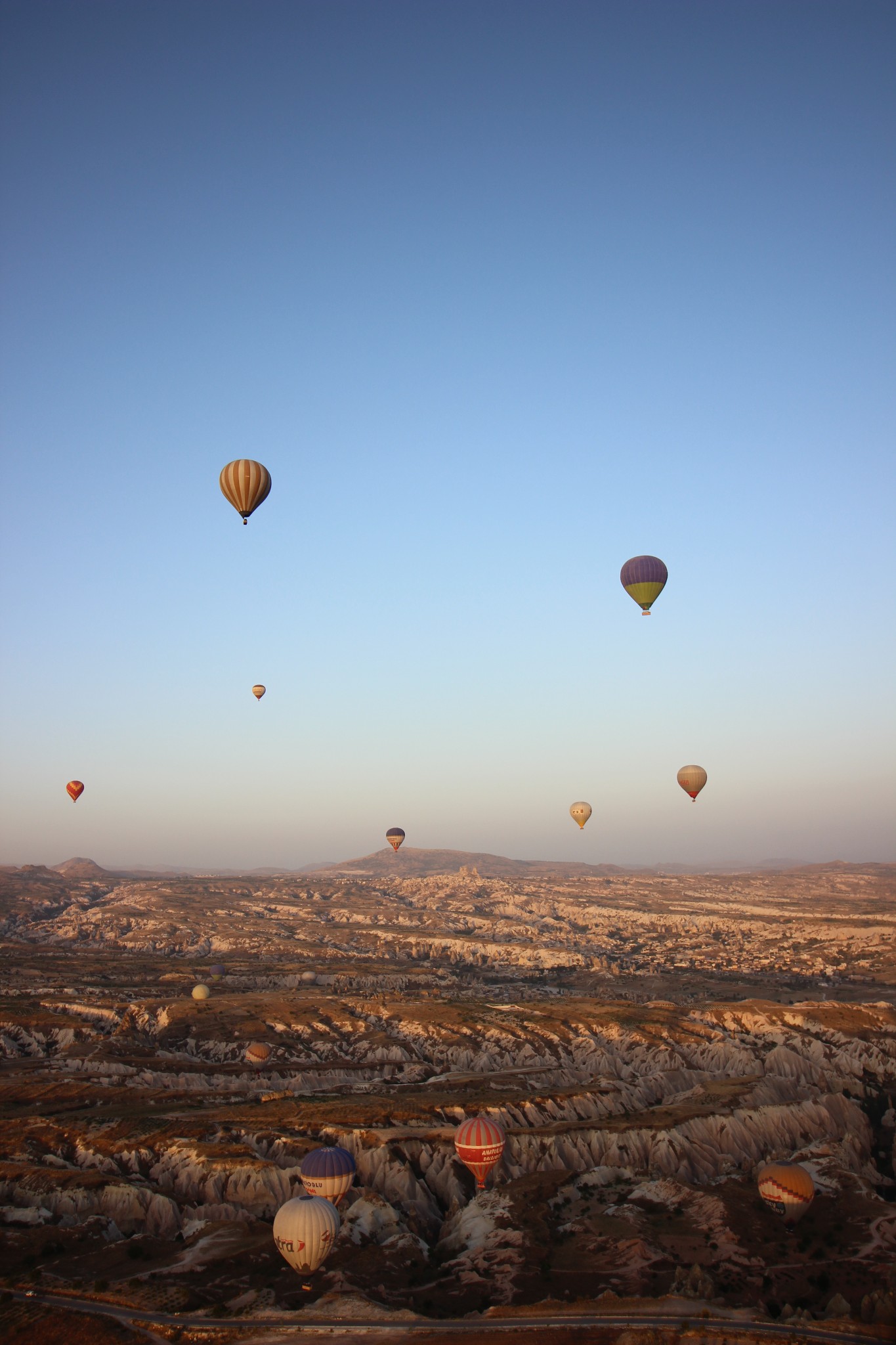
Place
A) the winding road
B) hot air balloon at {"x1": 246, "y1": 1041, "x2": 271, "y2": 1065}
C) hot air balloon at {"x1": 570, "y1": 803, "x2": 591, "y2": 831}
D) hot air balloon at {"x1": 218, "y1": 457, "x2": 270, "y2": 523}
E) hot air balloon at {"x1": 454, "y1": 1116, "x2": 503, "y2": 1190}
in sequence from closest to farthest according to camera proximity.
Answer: the winding road
hot air balloon at {"x1": 454, "y1": 1116, "x2": 503, "y2": 1190}
hot air balloon at {"x1": 218, "y1": 457, "x2": 270, "y2": 523}
hot air balloon at {"x1": 246, "y1": 1041, "x2": 271, "y2": 1065}
hot air balloon at {"x1": 570, "y1": 803, "x2": 591, "y2": 831}

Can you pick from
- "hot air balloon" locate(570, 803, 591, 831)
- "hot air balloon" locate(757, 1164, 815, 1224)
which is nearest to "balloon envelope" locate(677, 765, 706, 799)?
"hot air balloon" locate(570, 803, 591, 831)

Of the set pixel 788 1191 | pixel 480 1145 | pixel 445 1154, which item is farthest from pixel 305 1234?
pixel 788 1191

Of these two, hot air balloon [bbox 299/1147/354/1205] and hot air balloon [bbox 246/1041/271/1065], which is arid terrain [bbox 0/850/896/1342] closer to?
hot air balloon [bbox 246/1041/271/1065]

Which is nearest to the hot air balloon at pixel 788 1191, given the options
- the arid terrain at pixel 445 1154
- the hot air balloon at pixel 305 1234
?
the arid terrain at pixel 445 1154

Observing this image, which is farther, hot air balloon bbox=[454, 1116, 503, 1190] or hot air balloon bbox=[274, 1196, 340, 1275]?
hot air balloon bbox=[454, 1116, 503, 1190]

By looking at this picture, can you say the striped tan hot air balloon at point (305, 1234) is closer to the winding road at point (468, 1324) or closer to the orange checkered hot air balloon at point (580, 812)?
the winding road at point (468, 1324)

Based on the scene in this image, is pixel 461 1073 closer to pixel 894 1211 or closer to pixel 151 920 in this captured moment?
pixel 894 1211

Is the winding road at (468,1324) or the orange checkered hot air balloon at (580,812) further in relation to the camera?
the orange checkered hot air balloon at (580,812)

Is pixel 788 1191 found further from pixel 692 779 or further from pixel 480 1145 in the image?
pixel 692 779
